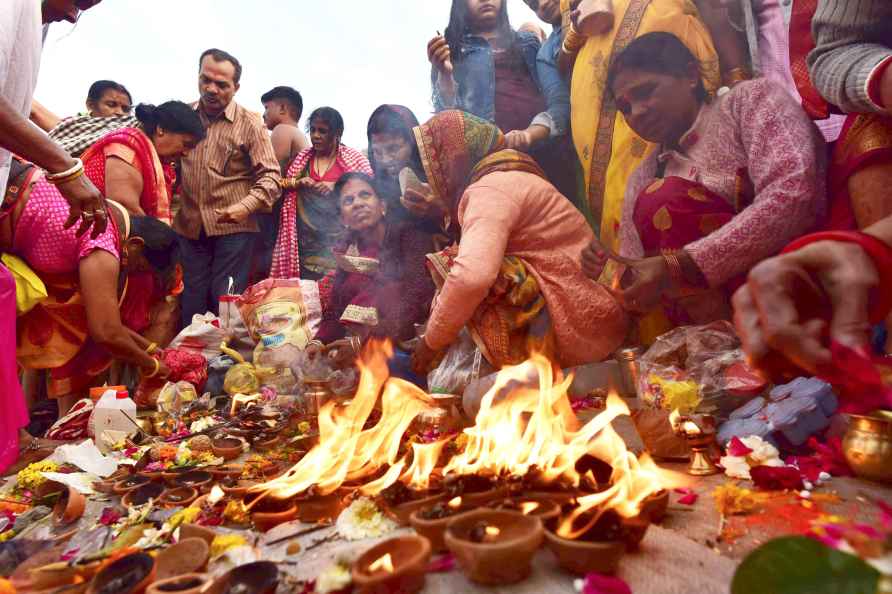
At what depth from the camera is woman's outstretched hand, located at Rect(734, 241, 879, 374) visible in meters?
0.99

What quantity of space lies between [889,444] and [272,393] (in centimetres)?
391

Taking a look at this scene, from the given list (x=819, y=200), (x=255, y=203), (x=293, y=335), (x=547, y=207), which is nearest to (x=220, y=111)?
(x=255, y=203)

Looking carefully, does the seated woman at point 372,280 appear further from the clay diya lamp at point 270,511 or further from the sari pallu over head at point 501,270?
the clay diya lamp at point 270,511

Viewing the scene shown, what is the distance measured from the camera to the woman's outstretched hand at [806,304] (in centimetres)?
99

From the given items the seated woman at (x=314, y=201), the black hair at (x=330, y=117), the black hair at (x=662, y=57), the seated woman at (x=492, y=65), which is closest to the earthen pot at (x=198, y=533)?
the black hair at (x=662, y=57)

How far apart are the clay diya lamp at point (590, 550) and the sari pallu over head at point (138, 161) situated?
545 centimetres

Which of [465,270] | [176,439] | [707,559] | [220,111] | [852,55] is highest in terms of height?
[220,111]

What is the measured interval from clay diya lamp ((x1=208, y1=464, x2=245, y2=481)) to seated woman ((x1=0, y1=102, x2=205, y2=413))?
7.56 ft

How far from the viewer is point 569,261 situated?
3.15 m

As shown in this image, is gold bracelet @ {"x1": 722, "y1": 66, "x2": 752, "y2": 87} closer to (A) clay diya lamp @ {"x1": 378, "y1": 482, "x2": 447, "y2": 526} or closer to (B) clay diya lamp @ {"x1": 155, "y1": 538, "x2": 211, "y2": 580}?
(A) clay diya lamp @ {"x1": 378, "y1": 482, "x2": 447, "y2": 526}

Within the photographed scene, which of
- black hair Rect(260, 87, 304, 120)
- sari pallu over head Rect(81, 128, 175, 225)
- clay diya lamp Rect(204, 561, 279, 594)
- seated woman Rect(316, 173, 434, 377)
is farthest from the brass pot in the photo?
black hair Rect(260, 87, 304, 120)

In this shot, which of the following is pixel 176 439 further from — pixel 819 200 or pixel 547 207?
pixel 819 200

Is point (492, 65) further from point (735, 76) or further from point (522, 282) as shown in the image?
point (522, 282)

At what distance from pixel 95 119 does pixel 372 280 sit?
157 inches
